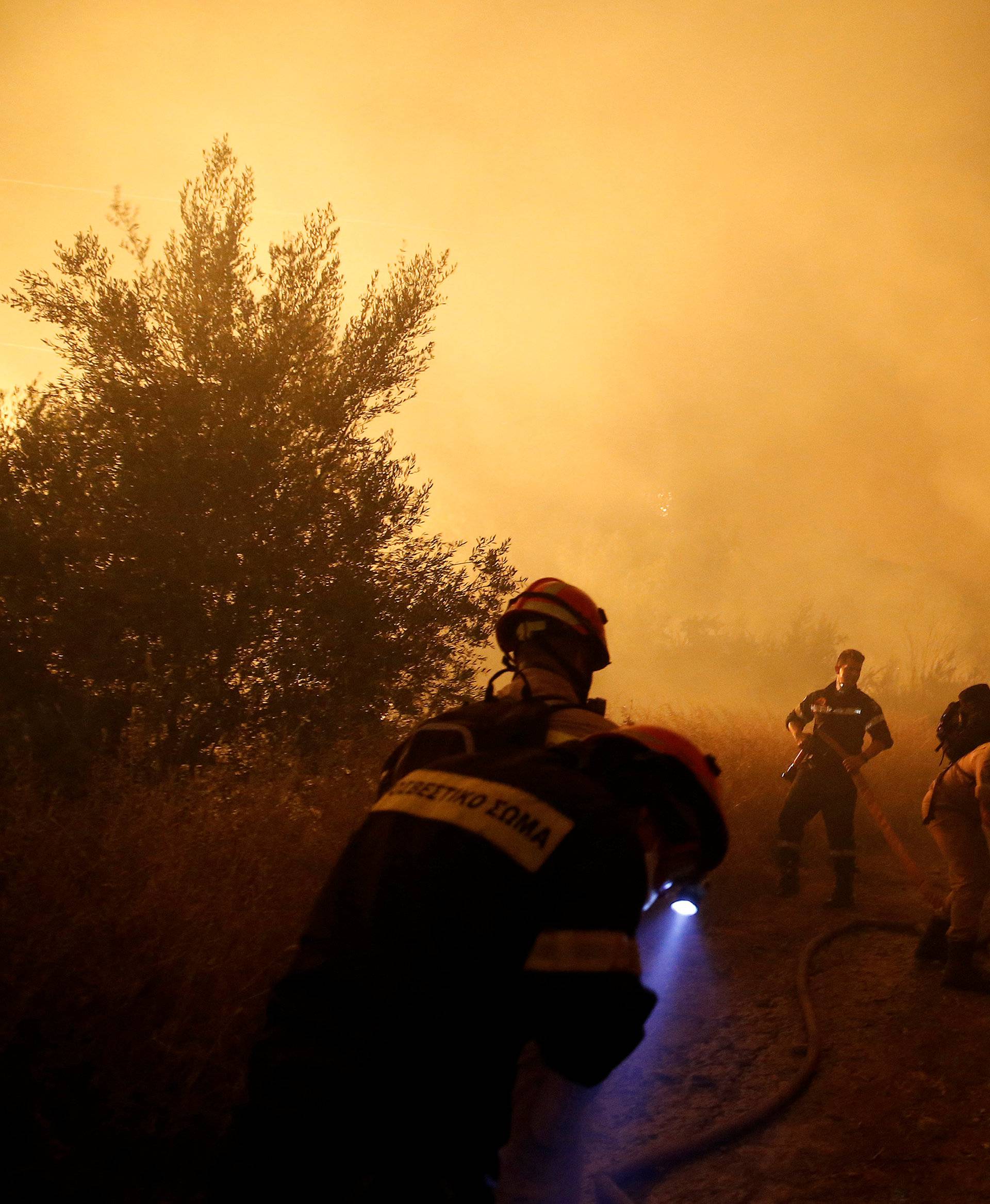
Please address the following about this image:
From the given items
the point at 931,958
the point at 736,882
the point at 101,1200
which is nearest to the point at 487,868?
the point at 101,1200

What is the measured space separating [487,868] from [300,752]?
16.5 feet

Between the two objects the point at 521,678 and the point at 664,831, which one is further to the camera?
the point at 521,678

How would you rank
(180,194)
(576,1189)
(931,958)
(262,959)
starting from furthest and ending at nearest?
(180,194) → (931,958) → (262,959) → (576,1189)

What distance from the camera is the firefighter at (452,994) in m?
1.27

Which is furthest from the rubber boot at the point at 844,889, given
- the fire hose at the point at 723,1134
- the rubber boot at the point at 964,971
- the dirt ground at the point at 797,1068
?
the rubber boot at the point at 964,971

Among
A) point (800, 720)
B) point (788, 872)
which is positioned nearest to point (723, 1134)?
point (788, 872)

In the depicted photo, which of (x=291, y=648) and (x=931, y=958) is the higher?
(x=291, y=648)

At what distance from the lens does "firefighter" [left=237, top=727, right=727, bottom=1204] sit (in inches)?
50.1

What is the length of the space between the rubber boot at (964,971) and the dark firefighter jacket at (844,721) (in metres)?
2.17

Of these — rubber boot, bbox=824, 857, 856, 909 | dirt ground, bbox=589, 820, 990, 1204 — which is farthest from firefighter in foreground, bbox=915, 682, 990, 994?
rubber boot, bbox=824, 857, 856, 909

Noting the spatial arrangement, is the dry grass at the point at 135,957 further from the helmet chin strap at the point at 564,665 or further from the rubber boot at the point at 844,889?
the rubber boot at the point at 844,889

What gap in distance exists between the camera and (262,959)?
3.42 m

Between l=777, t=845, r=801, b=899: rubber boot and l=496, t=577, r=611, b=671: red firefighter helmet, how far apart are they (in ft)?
14.8

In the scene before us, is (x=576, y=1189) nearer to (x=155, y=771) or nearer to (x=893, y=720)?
(x=155, y=771)
